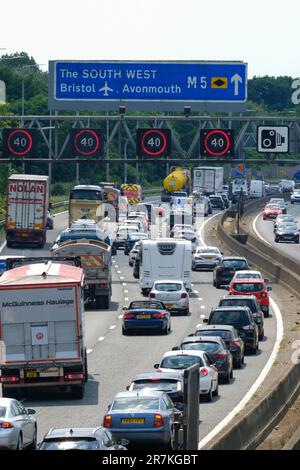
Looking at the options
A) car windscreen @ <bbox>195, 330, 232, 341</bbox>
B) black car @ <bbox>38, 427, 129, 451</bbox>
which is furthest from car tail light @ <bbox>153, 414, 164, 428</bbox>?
car windscreen @ <bbox>195, 330, 232, 341</bbox>

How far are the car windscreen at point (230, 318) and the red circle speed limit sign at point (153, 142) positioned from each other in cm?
1510

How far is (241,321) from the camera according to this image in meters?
46.3

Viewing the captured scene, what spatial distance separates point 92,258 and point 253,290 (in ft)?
20.6

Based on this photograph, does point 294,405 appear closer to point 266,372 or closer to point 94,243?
point 266,372

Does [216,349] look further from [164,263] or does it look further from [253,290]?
[164,263]

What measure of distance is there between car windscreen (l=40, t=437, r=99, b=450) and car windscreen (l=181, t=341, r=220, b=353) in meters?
16.2

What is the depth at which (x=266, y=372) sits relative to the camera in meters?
41.8

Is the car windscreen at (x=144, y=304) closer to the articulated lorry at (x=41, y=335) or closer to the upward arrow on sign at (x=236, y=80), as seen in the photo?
the upward arrow on sign at (x=236, y=80)

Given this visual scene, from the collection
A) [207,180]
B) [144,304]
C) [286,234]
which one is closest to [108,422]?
[144,304]

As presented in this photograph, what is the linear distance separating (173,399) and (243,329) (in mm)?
15638

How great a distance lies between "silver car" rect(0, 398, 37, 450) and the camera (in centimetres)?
2469

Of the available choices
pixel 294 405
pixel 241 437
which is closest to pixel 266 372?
pixel 294 405

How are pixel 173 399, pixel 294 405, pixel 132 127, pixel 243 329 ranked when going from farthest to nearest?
1. pixel 132 127
2. pixel 243 329
3. pixel 294 405
4. pixel 173 399

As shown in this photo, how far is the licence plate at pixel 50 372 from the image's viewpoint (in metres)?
35.6
